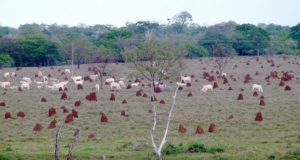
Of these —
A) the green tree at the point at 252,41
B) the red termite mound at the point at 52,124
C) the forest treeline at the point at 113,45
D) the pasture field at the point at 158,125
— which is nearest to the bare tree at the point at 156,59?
the pasture field at the point at 158,125

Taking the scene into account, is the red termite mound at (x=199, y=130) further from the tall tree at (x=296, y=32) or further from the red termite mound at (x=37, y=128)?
the tall tree at (x=296, y=32)

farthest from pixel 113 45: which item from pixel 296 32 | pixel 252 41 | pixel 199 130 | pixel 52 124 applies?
pixel 199 130

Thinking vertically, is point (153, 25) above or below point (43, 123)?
above

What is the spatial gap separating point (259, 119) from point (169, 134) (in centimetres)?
463

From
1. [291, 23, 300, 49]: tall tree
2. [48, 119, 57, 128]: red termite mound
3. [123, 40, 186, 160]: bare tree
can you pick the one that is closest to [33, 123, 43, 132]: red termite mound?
[48, 119, 57, 128]: red termite mound

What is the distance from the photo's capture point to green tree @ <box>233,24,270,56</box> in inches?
2377

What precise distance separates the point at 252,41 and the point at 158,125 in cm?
4682

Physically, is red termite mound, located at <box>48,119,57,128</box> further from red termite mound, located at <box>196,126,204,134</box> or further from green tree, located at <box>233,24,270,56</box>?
green tree, located at <box>233,24,270,56</box>

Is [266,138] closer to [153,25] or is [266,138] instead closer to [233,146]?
[233,146]

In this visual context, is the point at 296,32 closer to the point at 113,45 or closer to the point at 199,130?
the point at 113,45

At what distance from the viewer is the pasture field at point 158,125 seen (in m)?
12.9

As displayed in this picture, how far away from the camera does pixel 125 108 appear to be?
22.3 m

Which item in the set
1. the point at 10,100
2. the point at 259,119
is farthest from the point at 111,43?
the point at 259,119

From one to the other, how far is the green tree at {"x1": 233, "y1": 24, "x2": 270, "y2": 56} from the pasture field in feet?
103
